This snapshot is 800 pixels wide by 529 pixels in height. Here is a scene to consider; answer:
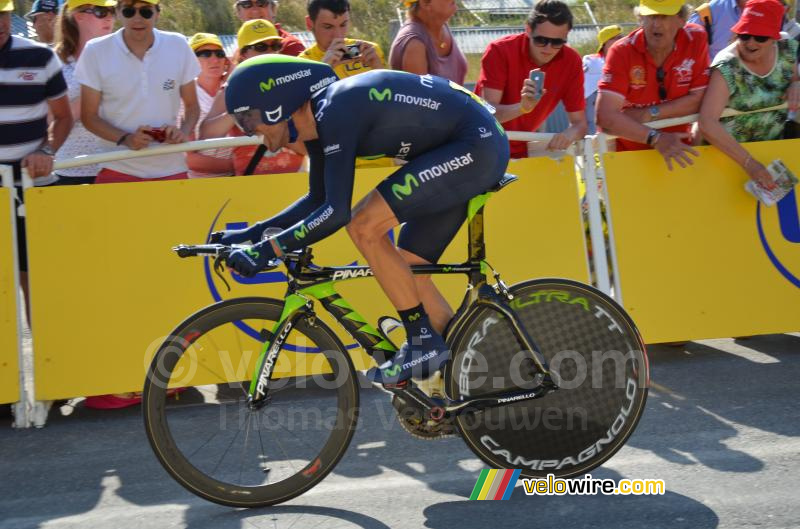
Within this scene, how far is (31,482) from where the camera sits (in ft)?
16.9

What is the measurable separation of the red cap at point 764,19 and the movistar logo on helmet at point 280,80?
3534 mm

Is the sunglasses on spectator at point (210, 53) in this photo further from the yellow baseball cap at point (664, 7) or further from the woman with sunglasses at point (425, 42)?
the yellow baseball cap at point (664, 7)

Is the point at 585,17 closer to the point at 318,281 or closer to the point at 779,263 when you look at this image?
the point at 779,263

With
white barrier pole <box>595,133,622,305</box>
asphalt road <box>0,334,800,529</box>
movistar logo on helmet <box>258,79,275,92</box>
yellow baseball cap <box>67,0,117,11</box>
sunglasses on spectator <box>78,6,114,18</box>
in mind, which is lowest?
asphalt road <box>0,334,800,529</box>

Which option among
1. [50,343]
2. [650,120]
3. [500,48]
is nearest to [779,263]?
[650,120]

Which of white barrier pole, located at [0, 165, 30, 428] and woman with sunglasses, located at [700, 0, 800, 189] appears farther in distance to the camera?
woman with sunglasses, located at [700, 0, 800, 189]

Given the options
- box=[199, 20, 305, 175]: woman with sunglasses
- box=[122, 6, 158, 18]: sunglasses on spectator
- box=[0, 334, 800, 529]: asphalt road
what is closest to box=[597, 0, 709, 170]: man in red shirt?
box=[0, 334, 800, 529]: asphalt road

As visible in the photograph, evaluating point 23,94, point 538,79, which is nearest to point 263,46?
point 23,94

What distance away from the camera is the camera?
6.91m

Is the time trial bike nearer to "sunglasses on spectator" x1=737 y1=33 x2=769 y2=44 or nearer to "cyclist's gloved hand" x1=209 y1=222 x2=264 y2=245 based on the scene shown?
"cyclist's gloved hand" x1=209 y1=222 x2=264 y2=245

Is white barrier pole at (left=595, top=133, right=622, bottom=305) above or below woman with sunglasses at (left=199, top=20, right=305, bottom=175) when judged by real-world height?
below

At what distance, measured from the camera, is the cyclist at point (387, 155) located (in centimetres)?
422

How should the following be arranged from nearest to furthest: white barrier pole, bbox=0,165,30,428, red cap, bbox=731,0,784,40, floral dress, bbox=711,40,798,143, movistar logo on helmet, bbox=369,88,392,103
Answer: movistar logo on helmet, bbox=369,88,392,103
white barrier pole, bbox=0,165,30,428
red cap, bbox=731,0,784,40
floral dress, bbox=711,40,798,143

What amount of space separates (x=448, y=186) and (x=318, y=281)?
0.68 meters
